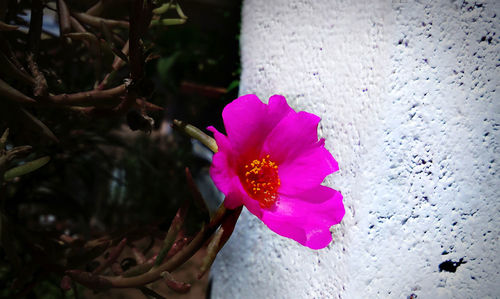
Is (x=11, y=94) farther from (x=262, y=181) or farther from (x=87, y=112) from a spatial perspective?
(x=262, y=181)

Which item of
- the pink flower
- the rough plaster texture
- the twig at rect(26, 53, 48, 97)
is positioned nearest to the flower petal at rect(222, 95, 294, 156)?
the pink flower

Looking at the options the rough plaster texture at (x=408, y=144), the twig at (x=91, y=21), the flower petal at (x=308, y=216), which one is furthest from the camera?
the twig at (x=91, y=21)

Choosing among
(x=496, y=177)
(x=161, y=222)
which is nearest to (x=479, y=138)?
(x=496, y=177)

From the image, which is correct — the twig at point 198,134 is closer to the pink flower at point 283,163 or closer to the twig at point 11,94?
the pink flower at point 283,163

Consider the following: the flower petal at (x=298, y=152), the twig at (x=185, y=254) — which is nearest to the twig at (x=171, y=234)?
the twig at (x=185, y=254)

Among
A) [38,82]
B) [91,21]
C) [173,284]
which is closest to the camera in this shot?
[173,284]

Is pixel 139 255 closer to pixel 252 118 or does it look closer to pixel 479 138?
pixel 252 118

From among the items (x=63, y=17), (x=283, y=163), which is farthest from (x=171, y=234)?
(x=63, y=17)
